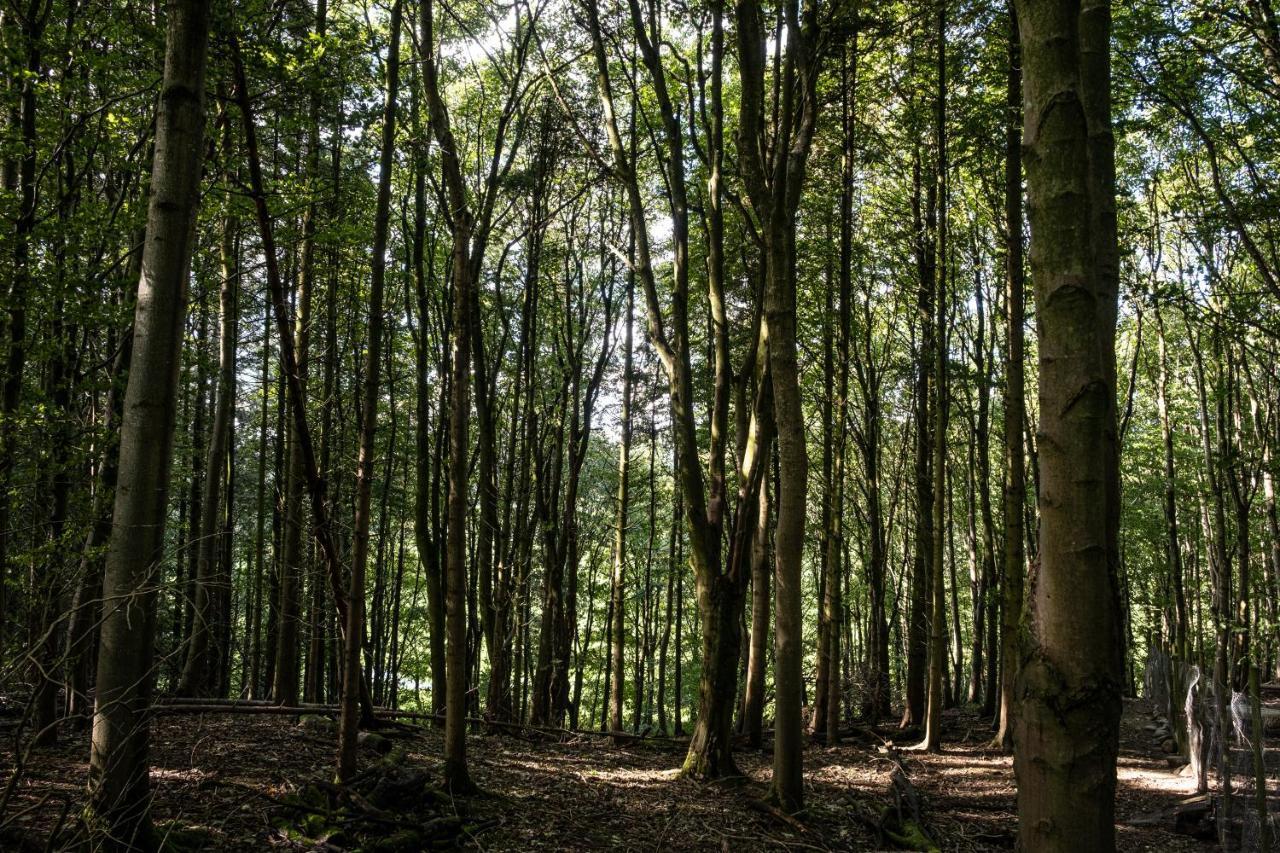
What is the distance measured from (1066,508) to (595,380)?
14006 millimetres

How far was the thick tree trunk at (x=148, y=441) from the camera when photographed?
3.59 metres

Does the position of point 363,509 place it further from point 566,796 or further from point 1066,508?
point 1066,508

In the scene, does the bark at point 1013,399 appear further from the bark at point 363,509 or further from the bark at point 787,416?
the bark at point 363,509

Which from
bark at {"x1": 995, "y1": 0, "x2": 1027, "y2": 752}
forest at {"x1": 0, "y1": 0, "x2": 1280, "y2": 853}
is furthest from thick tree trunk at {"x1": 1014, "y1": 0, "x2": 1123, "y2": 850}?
bark at {"x1": 995, "y1": 0, "x2": 1027, "y2": 752}

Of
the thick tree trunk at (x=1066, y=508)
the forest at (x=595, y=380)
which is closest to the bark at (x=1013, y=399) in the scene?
the forest at (x=595, y=380)

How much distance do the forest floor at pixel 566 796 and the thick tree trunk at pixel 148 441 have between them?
1.40 feet

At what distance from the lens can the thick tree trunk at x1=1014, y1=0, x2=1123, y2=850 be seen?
1.56 meters

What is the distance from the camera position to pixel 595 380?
15.4 m

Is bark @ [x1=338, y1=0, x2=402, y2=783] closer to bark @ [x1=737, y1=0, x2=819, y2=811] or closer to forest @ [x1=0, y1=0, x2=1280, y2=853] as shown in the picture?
forest @ [x1=0, y1=0, x2=1280, y2=853]

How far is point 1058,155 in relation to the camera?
1744mm

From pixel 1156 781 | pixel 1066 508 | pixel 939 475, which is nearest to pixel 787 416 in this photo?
pixel 1066 508

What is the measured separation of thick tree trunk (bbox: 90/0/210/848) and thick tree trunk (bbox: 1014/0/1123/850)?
375 cm

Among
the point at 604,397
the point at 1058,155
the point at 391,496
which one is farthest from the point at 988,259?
the point at 1058,155

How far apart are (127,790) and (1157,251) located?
20.4 meters
